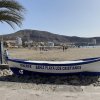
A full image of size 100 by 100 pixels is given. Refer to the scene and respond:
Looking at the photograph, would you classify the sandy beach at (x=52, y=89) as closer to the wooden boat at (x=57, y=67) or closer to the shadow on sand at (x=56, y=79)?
the shadow on sand at (x=56, y=79)

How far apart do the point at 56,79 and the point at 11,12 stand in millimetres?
3155

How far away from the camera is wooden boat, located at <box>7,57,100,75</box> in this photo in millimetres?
10484

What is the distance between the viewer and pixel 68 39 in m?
191

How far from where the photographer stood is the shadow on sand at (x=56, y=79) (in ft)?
33.4

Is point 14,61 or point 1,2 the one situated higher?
point 1,2

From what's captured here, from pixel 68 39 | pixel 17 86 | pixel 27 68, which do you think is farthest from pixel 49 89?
pixel 68 39

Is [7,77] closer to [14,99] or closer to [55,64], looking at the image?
[55,64]

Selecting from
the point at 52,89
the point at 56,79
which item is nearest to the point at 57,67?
the point at 56,79

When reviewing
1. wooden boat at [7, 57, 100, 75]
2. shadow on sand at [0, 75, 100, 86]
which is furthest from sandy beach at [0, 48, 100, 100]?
wooden boat at [7, 57, 100, 75]

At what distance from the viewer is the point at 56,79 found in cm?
1087

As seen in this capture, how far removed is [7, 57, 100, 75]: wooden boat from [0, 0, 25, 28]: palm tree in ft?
5.93

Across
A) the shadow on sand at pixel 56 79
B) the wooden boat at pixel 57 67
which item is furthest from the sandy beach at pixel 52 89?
the wooden boat at pixel 57 67

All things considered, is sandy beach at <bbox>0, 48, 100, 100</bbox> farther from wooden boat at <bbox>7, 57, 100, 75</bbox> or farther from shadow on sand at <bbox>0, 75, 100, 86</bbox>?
wooden boat at <bbox>7, 57, 100, 75</bbox>

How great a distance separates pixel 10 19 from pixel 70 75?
10.6ft
